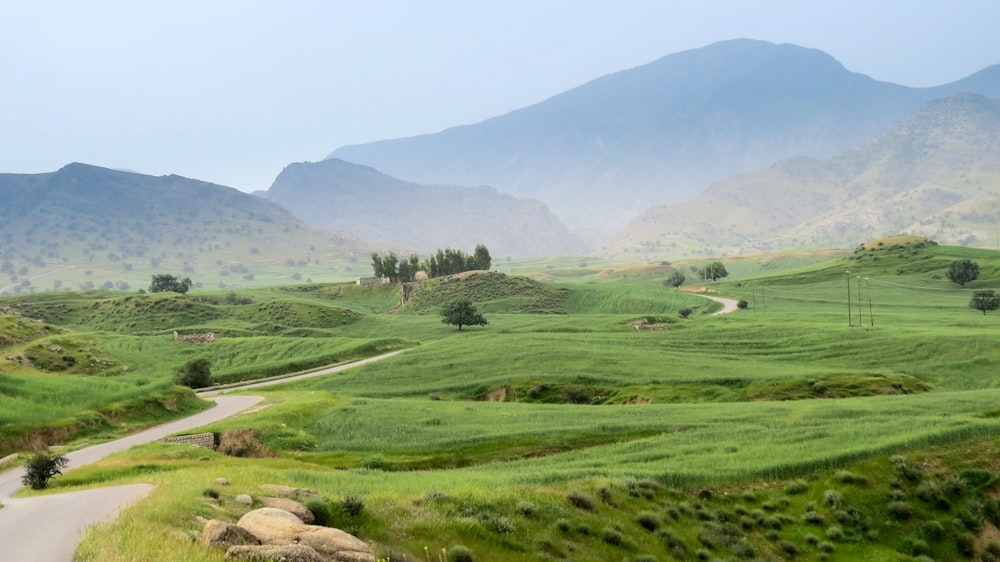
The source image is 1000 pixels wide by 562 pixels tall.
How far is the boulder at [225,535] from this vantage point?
1616 centimetres

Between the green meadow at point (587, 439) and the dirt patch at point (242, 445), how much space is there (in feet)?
0.96

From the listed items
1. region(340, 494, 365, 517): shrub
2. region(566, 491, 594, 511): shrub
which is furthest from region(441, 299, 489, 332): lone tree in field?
region(340, 494, 365, 517): shrub

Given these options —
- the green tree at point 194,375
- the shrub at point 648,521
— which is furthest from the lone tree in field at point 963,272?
the shrub at point 648,521

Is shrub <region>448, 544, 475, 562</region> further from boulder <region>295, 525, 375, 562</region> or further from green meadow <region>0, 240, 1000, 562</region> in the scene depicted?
boulder <region>295, 525, 375, 562</region>

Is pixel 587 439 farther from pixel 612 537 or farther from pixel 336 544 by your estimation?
pixel 336 544

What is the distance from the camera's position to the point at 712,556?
80.3ft

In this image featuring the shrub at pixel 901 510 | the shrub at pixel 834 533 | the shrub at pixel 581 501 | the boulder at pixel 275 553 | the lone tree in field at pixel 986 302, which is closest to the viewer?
the boulder at pixel 275 553

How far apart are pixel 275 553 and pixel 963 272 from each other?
172036 mm

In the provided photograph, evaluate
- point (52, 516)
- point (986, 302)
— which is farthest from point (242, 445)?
point (986, 302)

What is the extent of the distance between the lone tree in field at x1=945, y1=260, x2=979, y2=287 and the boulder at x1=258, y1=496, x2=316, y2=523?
553 feet

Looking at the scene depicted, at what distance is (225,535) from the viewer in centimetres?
1638

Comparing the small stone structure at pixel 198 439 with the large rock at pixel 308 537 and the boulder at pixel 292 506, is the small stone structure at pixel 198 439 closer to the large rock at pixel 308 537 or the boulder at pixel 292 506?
the boulder at pixel 292 506

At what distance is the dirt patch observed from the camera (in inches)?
1582

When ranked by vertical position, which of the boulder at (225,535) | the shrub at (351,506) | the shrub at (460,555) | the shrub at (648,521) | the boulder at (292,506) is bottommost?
the shrub at (648,521)
